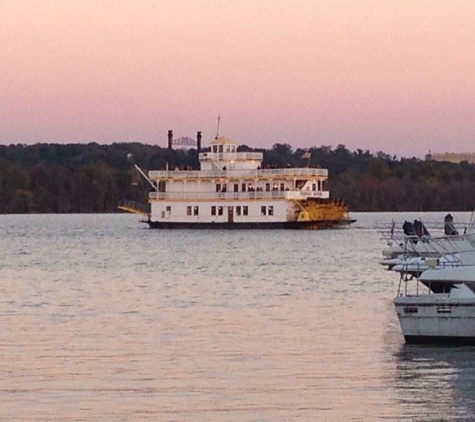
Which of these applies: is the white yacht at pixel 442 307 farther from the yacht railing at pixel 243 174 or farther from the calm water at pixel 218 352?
the yacht railing at pixel 243 174

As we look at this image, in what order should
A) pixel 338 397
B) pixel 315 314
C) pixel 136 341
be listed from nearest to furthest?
pixel 338 397 → pixel 136 341 → pixel 315 314

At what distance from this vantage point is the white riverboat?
125 metres

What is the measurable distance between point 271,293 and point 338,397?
2584 centimetres

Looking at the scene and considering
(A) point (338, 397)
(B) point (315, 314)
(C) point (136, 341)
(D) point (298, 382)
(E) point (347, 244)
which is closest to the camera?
Result: (A) point (338, 397)

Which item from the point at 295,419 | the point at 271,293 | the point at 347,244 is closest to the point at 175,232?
the point at 347,244

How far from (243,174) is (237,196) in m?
2.69

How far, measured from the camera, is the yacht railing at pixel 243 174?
125875mm

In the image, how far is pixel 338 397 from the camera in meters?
27.2

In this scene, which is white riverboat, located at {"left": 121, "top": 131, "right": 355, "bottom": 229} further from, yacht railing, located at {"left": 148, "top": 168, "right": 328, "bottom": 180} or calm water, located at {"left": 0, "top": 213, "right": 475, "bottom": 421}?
calm water, located at {"left": 0, "top": 213, "right": 475, "bottom": 421}

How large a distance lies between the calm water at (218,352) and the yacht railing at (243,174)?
58.5 meters

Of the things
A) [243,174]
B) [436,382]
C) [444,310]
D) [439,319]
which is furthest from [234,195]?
[436,382]

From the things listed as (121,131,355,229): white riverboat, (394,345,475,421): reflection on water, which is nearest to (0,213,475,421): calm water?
(394,345,475,421): reflection on water

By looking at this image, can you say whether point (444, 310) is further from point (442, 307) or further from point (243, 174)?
point (243, 174)

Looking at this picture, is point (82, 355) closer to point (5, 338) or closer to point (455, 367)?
point (5, 338)
